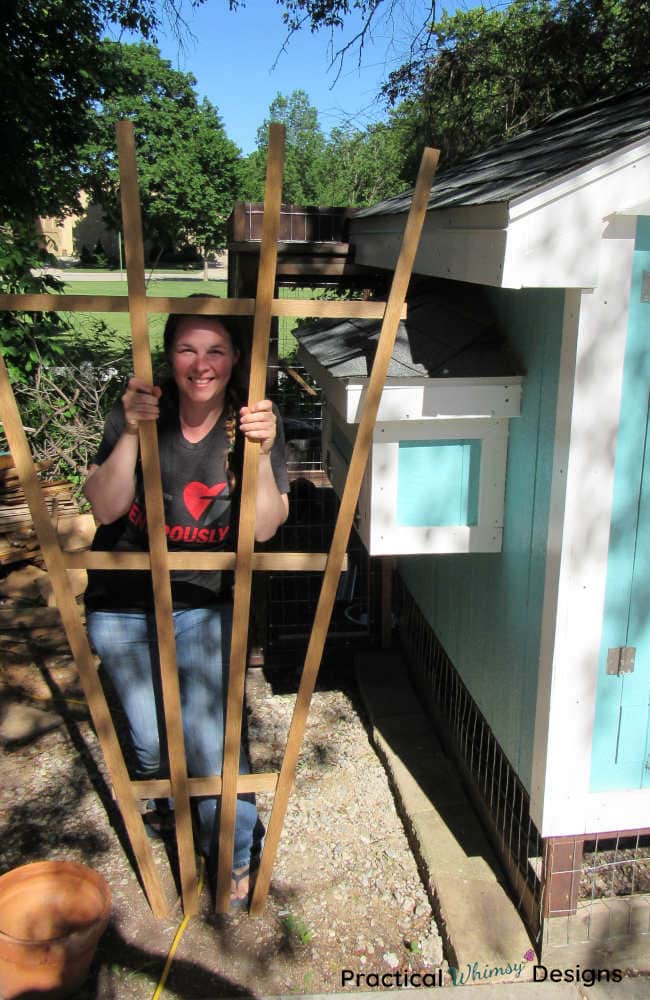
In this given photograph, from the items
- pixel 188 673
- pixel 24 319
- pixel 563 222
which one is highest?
pixel 563 222

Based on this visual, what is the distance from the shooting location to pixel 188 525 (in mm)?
2418

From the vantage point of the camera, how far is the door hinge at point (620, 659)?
236 cm

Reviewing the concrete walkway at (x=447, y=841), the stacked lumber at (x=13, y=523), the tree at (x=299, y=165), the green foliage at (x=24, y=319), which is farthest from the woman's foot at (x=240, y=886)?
the tree at (x=299, y=165)

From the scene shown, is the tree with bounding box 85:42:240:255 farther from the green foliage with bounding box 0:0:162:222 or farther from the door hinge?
the door hinge

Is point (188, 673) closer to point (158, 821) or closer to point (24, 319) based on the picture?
point (158, 821)

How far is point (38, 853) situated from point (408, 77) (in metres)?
10.1

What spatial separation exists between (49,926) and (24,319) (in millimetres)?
5444

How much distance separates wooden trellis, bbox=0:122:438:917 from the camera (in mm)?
1883

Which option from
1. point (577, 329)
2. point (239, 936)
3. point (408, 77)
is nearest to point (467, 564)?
point (577, 329)

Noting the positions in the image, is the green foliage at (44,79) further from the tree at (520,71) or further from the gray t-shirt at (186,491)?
the gray t-shirt at (186,491)

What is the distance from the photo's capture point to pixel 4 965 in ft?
7.39

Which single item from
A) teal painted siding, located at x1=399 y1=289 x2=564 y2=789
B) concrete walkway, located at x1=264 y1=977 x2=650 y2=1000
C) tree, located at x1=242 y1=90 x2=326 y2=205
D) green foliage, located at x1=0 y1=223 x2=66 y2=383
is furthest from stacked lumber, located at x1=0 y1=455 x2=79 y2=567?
tree, located at x1=242 y1=90 x2=326 y2=205

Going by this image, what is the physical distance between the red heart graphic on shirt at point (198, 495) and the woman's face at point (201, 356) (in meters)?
0.28

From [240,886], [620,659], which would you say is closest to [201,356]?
[620,659]
